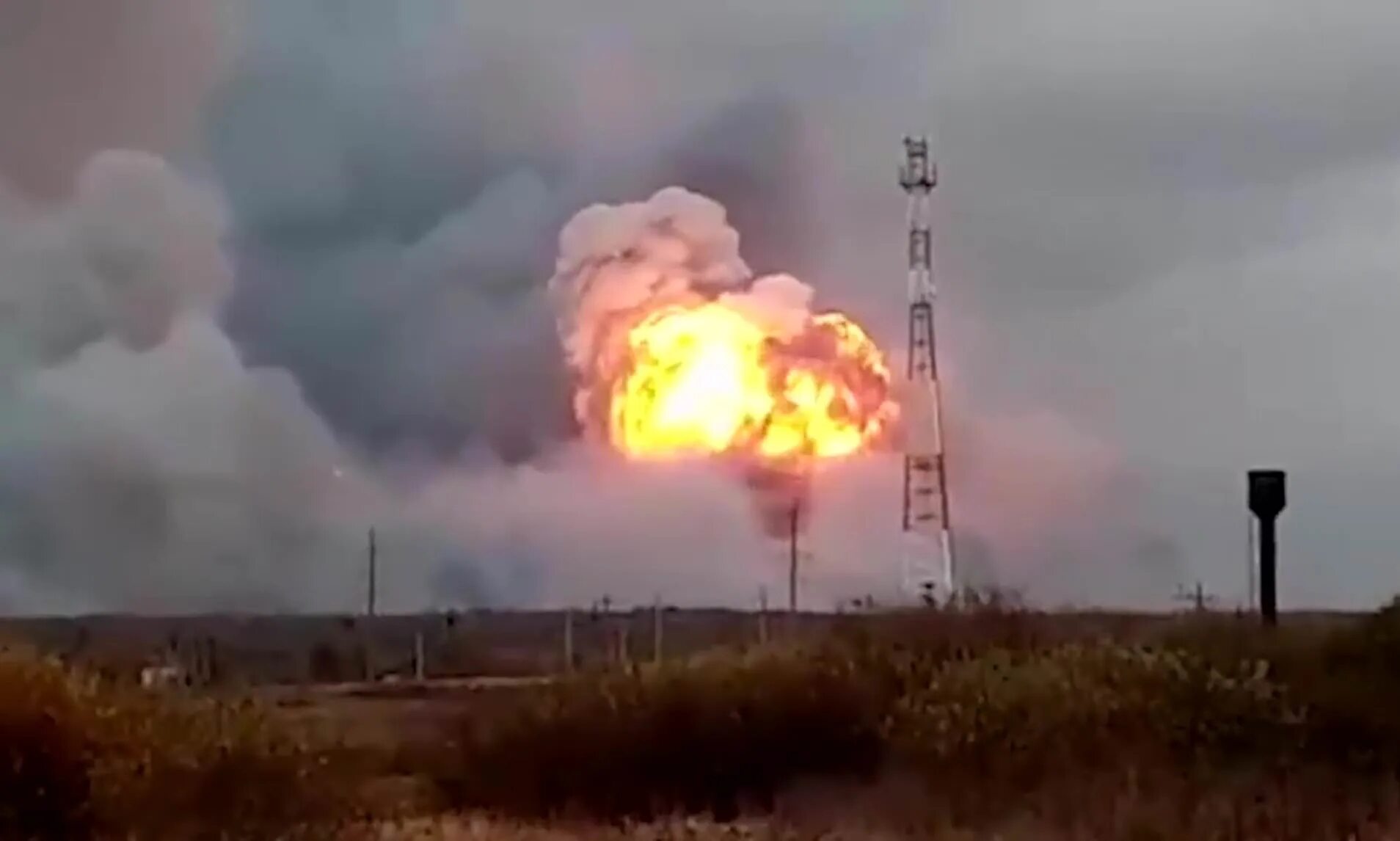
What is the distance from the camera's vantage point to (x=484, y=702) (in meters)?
34.8

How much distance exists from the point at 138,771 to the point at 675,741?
7502 mm

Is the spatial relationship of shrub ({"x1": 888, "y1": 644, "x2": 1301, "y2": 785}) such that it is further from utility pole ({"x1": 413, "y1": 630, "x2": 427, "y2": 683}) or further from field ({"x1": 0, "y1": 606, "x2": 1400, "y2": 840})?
utility pole ({"x1": 413, "y1": 630, "x2": 427, "y2": 683})

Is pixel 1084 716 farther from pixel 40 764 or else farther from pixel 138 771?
pixel 40 764

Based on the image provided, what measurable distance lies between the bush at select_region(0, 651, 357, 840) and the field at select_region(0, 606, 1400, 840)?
0.08ft

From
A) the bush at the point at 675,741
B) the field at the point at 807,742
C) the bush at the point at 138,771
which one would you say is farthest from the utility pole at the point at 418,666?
the bush at the point at 138,771

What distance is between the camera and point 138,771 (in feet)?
89.6

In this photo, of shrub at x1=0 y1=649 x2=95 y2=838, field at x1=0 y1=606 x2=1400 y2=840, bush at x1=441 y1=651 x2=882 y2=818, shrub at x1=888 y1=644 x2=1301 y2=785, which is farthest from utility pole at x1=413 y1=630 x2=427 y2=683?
shrub at x1=0 y1=649 x2=95 y2=838

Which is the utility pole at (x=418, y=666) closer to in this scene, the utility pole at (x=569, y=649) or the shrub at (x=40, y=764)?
the utility pole at (x=569, y=649)

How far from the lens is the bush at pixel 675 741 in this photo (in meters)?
32.2

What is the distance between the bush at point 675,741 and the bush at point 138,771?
439 cm

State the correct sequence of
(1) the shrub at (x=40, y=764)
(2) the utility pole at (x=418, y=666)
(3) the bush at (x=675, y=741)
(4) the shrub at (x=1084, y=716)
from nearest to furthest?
(1) the shrub at (x=40, y=764)
(4) the shrub at (x=1084, y=716)
(3) the bush at (x=675, y=741)
(2) the utility pole at (x=418, y=666)

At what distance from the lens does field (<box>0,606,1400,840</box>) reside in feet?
88.7

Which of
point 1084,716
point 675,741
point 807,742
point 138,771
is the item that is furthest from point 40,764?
point 1084,716

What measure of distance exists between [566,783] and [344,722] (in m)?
3.98
